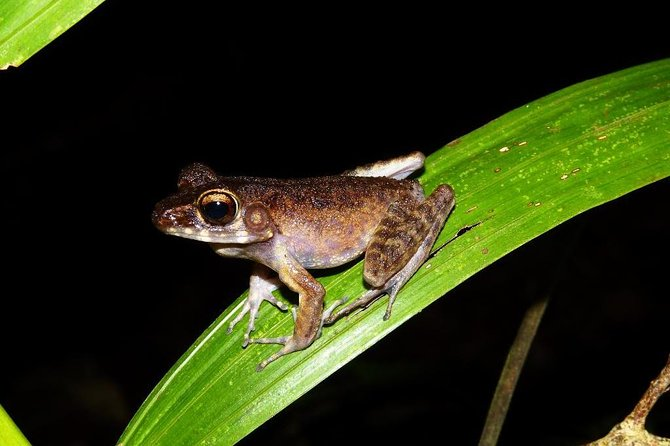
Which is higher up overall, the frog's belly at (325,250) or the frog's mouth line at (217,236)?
the frog's mouth line at (217,236)

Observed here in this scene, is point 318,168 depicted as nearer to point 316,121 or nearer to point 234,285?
point 316,121

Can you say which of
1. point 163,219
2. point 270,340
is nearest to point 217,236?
point 163,219

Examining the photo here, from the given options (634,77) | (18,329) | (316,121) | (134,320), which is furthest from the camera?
(316,121)

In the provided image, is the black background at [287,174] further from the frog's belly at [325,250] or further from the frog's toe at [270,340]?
the frog's toe at [270,340]

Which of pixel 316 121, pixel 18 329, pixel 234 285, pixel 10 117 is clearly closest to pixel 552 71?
pixel 316 121

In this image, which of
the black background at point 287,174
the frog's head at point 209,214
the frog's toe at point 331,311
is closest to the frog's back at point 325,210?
the frog's head at point 209,214

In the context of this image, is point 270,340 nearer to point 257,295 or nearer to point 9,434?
point 257,295

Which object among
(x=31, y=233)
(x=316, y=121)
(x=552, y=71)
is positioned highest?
(x=31, y=233)

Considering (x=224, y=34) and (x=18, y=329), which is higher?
(x=224, y=34)

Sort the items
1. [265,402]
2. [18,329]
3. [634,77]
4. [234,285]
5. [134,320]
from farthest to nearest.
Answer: [234,285] → [134,320] → [18,329] → [634,77] → [265,402]
